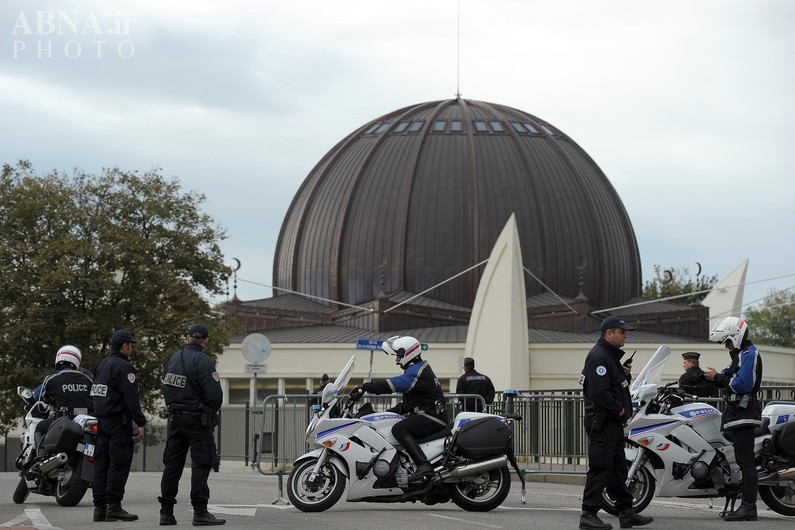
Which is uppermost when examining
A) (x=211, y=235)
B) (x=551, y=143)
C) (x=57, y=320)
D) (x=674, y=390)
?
(x=551, y=143)

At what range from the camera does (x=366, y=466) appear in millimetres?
15391

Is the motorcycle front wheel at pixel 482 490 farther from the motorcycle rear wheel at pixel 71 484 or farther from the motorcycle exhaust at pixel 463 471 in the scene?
the motorcycle rear wheel at pixel 71 484

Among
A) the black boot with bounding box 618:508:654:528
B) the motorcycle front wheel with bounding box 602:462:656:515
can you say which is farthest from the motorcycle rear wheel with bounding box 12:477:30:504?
the black boot with bounding box 618:508:654:528

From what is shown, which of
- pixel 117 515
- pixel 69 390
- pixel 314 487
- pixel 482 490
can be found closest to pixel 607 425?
pixel 482 490

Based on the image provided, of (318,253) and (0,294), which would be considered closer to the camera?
(0,294)

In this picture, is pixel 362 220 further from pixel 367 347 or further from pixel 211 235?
pixel 367 347

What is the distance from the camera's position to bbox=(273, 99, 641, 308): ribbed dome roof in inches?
2370

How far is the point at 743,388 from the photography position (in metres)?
14.5

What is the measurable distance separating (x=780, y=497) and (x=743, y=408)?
121 centimetres

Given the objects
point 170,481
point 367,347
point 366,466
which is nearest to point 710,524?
point 366,466

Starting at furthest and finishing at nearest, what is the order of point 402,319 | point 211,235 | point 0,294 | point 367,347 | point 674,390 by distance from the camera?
point 402,319 → point 211,235 → point 0,294 → point 367,347 → point 674,390

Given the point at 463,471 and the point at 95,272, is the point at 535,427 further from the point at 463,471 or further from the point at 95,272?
the point at 95,272

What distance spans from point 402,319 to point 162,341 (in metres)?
21.7

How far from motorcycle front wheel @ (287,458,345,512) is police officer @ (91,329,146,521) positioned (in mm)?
1668
